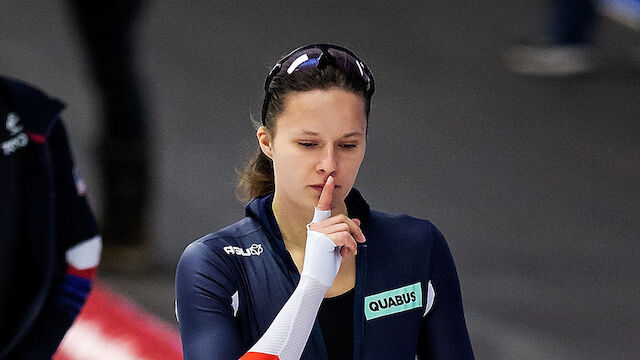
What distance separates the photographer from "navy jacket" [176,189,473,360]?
118 inches

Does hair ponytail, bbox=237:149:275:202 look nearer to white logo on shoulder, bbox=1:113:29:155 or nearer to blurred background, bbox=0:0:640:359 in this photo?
white logo on shoulder, bbox=1:113:29:155

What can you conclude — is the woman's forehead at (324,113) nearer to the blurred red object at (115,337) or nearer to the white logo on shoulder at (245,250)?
the white logo on shoulder at (245,250)

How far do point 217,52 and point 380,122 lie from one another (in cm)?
240

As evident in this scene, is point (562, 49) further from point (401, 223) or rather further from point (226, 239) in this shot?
point (226, 239)

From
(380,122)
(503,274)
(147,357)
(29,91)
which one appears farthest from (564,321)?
(29,91)

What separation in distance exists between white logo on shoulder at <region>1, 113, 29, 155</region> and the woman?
4.28 ft

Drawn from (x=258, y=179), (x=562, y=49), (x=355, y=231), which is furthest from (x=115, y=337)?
(x=562, y=49)

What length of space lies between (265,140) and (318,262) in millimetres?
367

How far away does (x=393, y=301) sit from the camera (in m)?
3.09

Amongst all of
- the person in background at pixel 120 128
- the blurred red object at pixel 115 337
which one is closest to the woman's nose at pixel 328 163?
the blurred red object at pixel 115 337

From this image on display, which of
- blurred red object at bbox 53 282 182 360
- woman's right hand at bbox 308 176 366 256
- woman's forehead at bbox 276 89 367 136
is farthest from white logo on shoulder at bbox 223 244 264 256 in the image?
blurred red object at bbox 53 282 182 360

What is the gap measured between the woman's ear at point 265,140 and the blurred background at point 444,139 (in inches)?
234

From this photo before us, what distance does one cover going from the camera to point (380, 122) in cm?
1302

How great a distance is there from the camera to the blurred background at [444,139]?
379 inches
